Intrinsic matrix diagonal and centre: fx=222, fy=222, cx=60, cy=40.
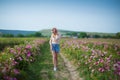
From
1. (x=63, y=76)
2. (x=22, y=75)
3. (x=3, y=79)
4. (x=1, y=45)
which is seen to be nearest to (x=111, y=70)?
(x=63, y=76)

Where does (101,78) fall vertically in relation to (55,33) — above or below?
below

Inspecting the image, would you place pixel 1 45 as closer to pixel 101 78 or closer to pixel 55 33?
pixel 55 33

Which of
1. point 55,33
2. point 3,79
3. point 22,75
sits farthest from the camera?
point 55,33

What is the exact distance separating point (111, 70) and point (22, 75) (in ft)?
10.4

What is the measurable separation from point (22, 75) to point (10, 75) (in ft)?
4.35

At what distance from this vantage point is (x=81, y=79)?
28.9 ft

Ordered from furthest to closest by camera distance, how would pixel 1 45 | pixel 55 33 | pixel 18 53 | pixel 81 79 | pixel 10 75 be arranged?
pixel 1 45 → pixel 55 33 → pixel 18 53 → pixel 81 79 → pixel 10 75

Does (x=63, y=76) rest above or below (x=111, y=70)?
below

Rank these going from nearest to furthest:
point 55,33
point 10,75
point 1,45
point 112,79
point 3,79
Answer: point 3,79 < point 10,75 < point 112,79 < point 55,33 < point 1,45

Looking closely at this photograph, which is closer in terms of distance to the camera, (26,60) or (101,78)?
(101,78)

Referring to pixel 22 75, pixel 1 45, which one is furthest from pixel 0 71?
pixel 1 45

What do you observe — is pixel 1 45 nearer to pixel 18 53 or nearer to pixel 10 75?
pixel 18 53

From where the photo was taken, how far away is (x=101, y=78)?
25.8 ft

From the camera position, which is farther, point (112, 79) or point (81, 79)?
point (81, 79)
